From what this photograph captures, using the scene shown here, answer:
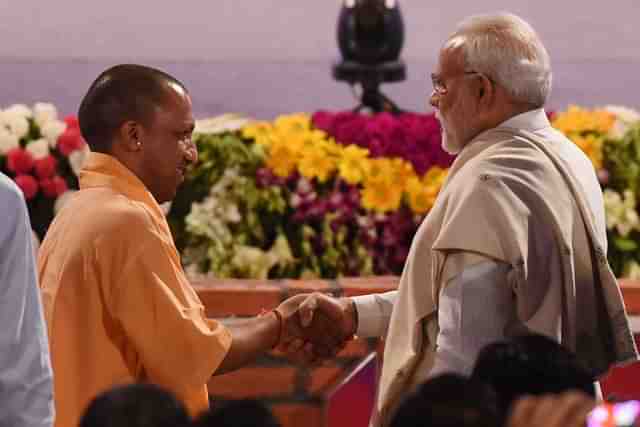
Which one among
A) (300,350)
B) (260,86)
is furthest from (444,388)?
(260,86)

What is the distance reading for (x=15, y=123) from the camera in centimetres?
523

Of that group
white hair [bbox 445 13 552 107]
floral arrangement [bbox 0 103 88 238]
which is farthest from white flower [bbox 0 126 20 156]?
white hair [bbox 445 13 552 107]

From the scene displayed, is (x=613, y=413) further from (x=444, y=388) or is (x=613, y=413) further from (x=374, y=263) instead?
(x=374, y=263)

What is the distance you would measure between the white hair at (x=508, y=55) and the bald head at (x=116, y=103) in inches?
26.9

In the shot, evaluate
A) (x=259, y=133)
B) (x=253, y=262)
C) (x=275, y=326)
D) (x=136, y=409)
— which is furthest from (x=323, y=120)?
(x=136, y=409)

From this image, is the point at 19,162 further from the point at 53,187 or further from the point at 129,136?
the point at 129,136

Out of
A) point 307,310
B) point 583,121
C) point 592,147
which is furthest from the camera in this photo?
point 583,121

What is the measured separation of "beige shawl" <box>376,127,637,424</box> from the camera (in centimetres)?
321

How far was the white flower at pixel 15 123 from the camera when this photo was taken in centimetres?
521

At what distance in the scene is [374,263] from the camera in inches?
206

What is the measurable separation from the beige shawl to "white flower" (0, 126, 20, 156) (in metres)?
2.13

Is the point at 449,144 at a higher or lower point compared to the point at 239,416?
lower

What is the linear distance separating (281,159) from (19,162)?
86cm

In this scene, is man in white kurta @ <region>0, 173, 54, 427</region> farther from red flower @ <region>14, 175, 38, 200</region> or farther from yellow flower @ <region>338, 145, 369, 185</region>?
yellow flower @ <region>338, 145, 369, 185</region>
